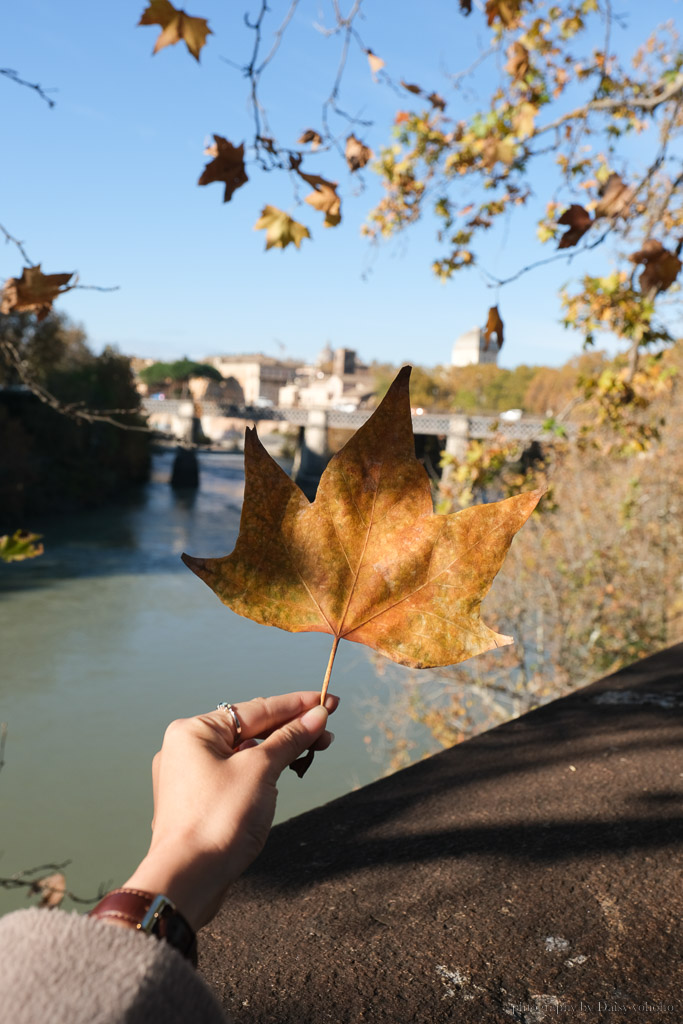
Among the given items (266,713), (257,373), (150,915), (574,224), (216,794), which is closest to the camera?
(150,915)

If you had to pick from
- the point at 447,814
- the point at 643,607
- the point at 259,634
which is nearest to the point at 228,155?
the point at 447,814

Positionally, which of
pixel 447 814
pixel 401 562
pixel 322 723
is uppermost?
pixel 401 562

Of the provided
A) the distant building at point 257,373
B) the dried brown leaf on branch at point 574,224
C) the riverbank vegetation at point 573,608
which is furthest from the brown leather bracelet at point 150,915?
the distant building at point 257,373

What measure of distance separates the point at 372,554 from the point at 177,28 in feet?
7.46

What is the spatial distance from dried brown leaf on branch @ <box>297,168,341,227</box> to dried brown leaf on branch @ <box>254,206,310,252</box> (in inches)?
4.3

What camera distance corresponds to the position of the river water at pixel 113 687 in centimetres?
860

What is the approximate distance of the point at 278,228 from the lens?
2957 millimetres

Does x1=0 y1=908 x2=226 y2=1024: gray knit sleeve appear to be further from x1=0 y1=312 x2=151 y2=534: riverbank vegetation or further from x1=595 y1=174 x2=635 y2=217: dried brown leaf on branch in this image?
x1=0 y1=312 x2=151 y2=534: riverbank vegetation

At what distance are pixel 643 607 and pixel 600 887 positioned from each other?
29.9ft

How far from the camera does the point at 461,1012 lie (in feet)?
2.99

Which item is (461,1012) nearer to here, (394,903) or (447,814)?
(394,903)

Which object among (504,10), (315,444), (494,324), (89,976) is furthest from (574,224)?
(315,444)

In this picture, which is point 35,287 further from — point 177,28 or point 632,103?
point 632,103

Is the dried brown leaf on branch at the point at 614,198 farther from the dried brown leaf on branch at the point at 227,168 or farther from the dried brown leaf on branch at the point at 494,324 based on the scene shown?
the dried brown leaf on branch at the point at 227,168
